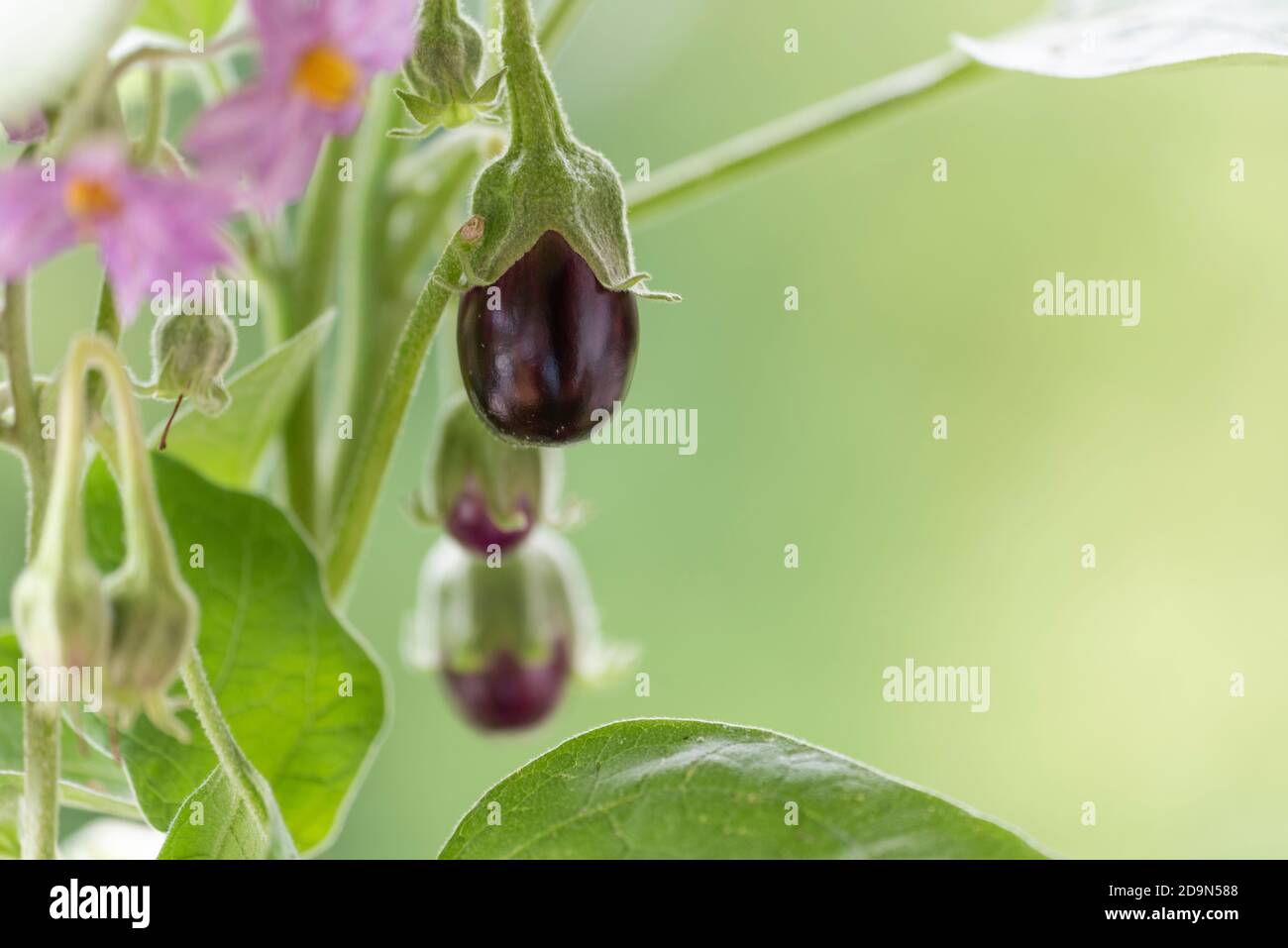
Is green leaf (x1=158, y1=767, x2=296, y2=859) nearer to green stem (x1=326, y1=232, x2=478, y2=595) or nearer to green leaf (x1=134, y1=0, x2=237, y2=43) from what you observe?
green stem (x1=326, y1=232, x2=478, y2=595)

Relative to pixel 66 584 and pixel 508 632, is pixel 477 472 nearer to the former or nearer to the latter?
pixel 508 632

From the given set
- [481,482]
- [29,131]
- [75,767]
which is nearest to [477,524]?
[481,482]

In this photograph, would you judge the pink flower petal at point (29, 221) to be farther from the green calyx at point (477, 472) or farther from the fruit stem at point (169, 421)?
the green calyx at point (477, 472)

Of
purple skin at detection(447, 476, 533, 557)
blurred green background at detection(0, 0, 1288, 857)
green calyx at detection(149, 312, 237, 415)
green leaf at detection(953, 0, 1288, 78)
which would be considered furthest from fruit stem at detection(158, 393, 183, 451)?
blurred green background at detection(0, 0, 1288, 857)

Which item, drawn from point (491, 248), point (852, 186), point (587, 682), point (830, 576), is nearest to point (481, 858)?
point (491, 248)

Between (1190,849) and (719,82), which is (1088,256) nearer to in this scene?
(719,82)

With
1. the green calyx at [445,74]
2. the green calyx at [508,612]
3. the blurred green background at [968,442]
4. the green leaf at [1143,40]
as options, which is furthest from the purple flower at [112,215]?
the blurred green background at [968,442]
